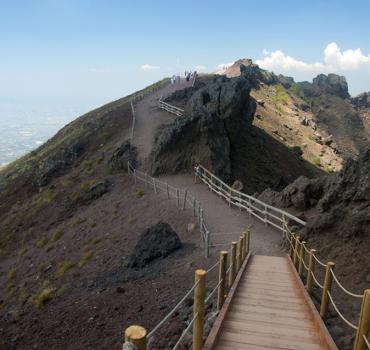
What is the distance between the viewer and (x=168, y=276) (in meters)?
15.5

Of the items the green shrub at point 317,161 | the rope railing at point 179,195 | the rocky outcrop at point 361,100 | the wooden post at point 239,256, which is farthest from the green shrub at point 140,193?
the rocky outcrop at point 361,100

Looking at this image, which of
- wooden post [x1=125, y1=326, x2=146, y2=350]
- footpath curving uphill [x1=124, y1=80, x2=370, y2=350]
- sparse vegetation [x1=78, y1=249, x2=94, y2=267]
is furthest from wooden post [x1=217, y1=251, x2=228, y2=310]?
sparse vegetation [x1=78, y1=249, x2=94, y2=267]

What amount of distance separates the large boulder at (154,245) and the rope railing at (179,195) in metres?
1.54

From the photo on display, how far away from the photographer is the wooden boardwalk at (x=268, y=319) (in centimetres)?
688

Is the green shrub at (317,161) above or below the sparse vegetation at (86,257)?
above

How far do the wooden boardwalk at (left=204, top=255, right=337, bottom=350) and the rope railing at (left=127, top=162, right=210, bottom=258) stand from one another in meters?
5.87

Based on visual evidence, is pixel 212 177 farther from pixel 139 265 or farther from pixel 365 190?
pixel 365 190

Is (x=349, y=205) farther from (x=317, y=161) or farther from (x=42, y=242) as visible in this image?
(x=317, y=161)

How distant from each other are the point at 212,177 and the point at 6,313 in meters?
17.5

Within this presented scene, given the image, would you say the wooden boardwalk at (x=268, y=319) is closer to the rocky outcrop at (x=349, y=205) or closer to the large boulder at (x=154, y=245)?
the rocky outcrop at (x=349, y=205)

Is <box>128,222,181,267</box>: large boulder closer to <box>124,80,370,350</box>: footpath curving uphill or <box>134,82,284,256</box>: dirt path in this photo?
<box>124,80,370,350</box>: footpath curving uphill

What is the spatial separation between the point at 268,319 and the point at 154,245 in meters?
10.8

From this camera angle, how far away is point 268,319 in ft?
26.5

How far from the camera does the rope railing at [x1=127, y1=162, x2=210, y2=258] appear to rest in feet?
64.9
